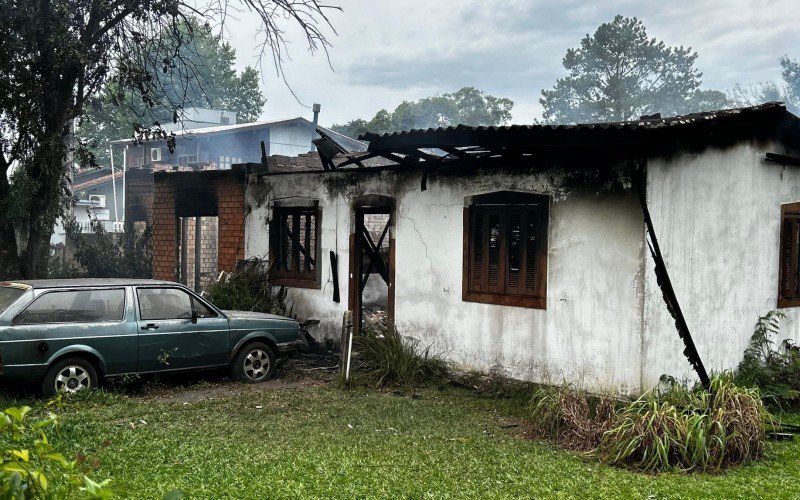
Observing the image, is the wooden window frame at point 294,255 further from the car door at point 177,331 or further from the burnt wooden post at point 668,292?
the burnt wooden post at point 668,292

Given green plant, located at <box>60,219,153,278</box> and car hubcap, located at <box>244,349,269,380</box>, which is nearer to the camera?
car hubcap, located at <box>244,349,269,380</box>

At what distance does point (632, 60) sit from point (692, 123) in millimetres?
33265

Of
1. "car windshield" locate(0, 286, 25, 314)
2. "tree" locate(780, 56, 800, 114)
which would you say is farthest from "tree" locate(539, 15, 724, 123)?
"car windshield" locate(0, 286, 25, 314)

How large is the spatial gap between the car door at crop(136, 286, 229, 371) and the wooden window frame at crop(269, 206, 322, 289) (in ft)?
8.86

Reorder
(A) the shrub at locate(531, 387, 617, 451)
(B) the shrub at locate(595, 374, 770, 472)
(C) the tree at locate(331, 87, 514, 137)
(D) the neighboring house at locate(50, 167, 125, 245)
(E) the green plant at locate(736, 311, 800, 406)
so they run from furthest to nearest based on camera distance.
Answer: (C) the tree at locate(331, 87, 514, 137), (D) the neighboring house at locate(50, 167, 125, 245), (E) the green plant at locate(736, 311, 800, 406), (A) the shrub at locate(531, 387, 617, 451), (B) the shrub at locate(595, 374, 770, 472)

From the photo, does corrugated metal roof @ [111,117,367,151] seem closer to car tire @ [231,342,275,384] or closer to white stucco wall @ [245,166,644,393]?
white stucco wall @ [245,166,644,393]

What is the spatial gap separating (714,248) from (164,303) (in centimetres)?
690

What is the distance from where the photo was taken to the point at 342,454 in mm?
6328

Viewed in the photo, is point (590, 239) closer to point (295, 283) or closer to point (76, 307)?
point (295, 283)

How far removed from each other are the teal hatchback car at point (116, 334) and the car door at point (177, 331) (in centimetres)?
1

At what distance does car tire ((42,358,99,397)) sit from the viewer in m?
8.08

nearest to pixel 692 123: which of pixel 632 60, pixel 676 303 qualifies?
pixel 676 303

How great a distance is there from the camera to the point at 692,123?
7.46m

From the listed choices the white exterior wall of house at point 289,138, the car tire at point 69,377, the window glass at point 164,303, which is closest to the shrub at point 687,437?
the window glass at point 164,303
